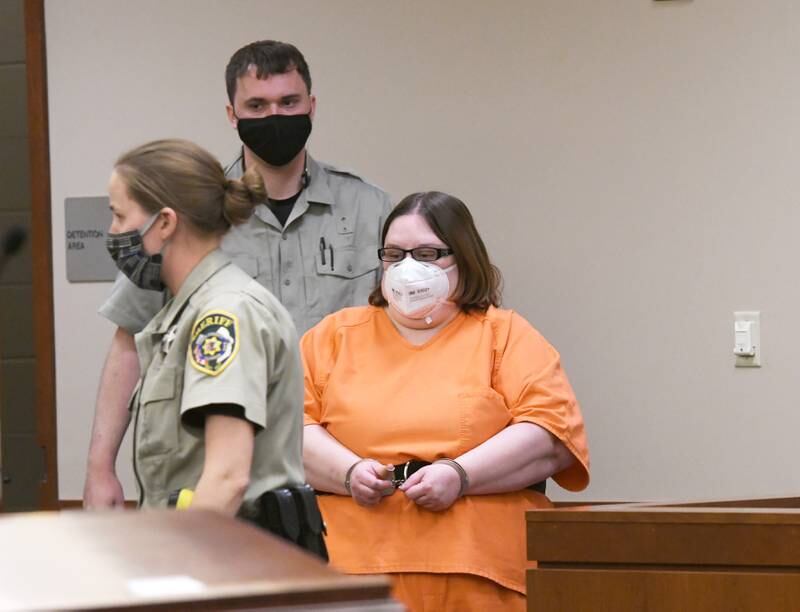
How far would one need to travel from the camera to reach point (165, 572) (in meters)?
0.95

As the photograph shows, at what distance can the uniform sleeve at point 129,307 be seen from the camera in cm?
253

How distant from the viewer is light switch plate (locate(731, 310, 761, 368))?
3600 mm

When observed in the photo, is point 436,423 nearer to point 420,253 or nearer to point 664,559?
point 420,253

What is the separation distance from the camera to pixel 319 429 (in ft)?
9.78

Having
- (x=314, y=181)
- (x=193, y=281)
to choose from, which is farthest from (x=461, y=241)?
(x=193, y=281)

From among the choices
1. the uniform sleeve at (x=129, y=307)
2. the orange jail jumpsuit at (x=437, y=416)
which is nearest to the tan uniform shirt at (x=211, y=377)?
the uniform sleeve at (x=129, y=307)

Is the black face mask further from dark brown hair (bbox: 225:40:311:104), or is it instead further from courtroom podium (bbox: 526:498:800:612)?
courtroom podium (bbox: 526:498:800:612)

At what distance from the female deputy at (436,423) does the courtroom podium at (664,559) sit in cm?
47

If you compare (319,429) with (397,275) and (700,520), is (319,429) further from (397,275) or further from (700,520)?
(700,520)

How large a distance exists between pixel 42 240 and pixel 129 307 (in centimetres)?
159

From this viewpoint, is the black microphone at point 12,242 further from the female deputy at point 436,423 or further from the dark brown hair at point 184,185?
the female deputy at point 436,423

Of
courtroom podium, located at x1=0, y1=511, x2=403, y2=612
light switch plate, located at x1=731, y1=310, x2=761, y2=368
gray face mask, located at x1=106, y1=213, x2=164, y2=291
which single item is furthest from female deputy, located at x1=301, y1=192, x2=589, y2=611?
courtroom podium, located at x1=0, y1=511, x2=403, y2=612

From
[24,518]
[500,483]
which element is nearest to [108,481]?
[500,483]

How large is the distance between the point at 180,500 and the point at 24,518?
700 mm
